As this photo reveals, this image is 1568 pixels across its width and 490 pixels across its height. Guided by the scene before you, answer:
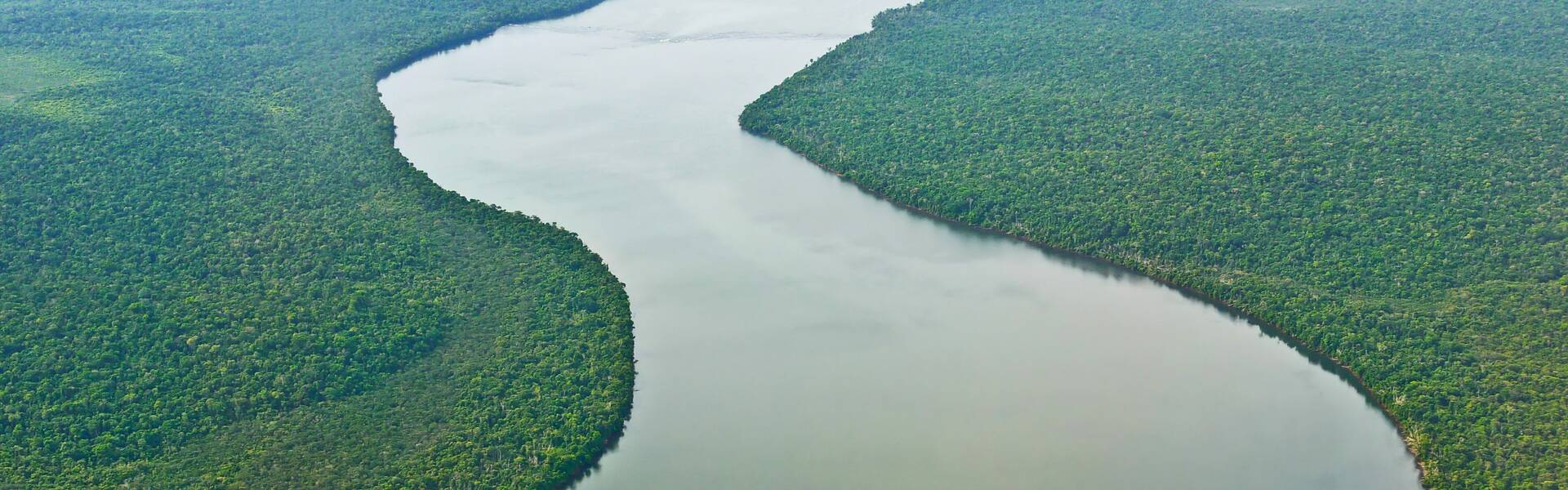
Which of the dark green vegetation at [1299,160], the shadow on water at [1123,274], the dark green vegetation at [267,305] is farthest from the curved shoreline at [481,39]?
the dark green vegetation at [1299,160]

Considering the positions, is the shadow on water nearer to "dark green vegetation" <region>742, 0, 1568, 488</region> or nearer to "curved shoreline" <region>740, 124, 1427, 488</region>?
"curved shoreline" <region>740, 124, 1427, 488</region>

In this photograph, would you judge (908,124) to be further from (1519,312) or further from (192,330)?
(192,330)

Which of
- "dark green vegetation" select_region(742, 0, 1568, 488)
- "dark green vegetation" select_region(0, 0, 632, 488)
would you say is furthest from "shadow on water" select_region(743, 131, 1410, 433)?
"dark green vegetation" select_region(0, 0, 632, 488)

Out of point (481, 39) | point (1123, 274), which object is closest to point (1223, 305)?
point (1123, 274)

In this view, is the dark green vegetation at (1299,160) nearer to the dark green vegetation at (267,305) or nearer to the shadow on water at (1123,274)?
the shadow on water at (1123,274)

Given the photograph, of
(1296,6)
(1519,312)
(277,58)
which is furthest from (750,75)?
(1519,312)
